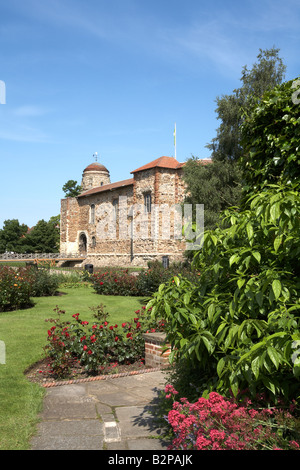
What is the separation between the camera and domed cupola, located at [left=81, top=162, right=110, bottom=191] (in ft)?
167

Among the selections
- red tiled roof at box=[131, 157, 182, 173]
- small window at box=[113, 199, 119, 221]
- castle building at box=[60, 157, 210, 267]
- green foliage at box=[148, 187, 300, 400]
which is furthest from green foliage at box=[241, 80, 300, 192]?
small window at box=[113, 199, 119, 221]

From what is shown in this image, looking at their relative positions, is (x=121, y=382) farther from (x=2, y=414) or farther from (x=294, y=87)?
(x=294, y=87)

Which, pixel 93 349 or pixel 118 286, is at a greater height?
pixel 93 349

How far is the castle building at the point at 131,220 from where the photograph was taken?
30.1 meters

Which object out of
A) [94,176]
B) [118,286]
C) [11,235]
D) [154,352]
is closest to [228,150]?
[118,286]

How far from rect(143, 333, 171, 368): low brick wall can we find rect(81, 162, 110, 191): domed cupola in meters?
46.3

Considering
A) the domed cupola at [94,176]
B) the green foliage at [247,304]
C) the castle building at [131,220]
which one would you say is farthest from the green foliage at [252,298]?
the domed cupola at [94,176]

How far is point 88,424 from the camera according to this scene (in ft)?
12.1

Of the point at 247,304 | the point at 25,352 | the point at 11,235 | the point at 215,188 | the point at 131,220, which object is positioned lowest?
the point at 25,352

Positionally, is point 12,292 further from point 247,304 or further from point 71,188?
point 71,188

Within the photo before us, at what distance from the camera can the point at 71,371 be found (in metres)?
5.57

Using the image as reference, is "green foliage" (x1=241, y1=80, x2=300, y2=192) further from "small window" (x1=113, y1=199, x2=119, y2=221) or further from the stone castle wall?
"small window" (x1=113, y1=199, x2=119, y2=221)

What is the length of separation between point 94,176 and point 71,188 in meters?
7.51

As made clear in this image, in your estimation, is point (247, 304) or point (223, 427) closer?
point (223, 427)
